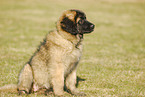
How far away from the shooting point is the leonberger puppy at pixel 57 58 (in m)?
4.81

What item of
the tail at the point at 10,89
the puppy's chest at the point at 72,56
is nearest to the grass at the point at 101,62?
the tail at the point at 10,89

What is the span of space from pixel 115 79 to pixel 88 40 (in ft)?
24.6

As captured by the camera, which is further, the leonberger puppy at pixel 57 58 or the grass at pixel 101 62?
the grass at pixel 101 62

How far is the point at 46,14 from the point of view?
2516cm

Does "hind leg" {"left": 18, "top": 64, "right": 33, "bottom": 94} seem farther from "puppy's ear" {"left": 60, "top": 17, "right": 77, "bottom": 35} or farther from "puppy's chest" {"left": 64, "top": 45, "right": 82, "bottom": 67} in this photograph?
"puppy's ear" {"left": 60, "top": 17, "right": 77, "bottom": 35}

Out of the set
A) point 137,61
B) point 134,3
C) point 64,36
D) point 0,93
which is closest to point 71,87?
point 64,36

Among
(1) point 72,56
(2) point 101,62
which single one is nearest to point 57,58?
(1) point 72,56

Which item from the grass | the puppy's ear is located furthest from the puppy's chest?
the grass

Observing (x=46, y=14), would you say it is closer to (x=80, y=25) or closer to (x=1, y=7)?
(x=1, y=7)

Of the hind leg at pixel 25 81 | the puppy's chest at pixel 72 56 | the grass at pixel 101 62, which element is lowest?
the grass at pixel 101 62

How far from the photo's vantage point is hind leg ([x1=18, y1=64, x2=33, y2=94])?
15.8ft

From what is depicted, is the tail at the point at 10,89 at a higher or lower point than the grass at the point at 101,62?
higher

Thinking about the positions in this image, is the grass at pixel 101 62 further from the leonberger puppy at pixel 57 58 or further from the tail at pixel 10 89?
the leonberger puppy at pixel 57 58

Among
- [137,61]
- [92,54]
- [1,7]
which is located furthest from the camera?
[1,7]
